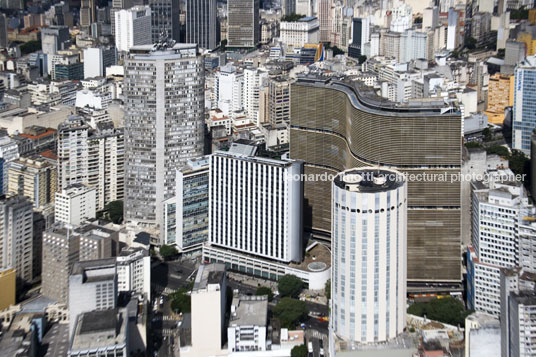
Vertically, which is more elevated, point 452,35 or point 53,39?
point 452,35

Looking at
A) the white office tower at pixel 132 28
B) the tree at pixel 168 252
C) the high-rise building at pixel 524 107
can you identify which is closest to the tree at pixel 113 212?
the tree at pixel 168 252

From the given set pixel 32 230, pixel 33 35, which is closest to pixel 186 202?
pixel 32 230

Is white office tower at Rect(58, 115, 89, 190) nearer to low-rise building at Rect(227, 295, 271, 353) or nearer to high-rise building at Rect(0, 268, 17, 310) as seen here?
high-rise building at Rect(0, 268, 17, 310)

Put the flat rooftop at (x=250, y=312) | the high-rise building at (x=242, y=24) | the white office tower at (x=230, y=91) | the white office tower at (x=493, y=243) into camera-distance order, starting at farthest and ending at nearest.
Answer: the high-rise building at (x=242, y=24), the white office tower at (x=230, y=91), the white office tower at (x=493, y=243), the flat rooftop at (x=250, y=312)

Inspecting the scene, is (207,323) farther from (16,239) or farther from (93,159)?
(93,159)

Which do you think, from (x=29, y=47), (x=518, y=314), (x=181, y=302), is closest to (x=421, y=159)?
(x=518, y=314)

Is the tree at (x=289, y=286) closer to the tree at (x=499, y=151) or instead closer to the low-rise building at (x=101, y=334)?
the low-rise building at (x=101, y=334)
